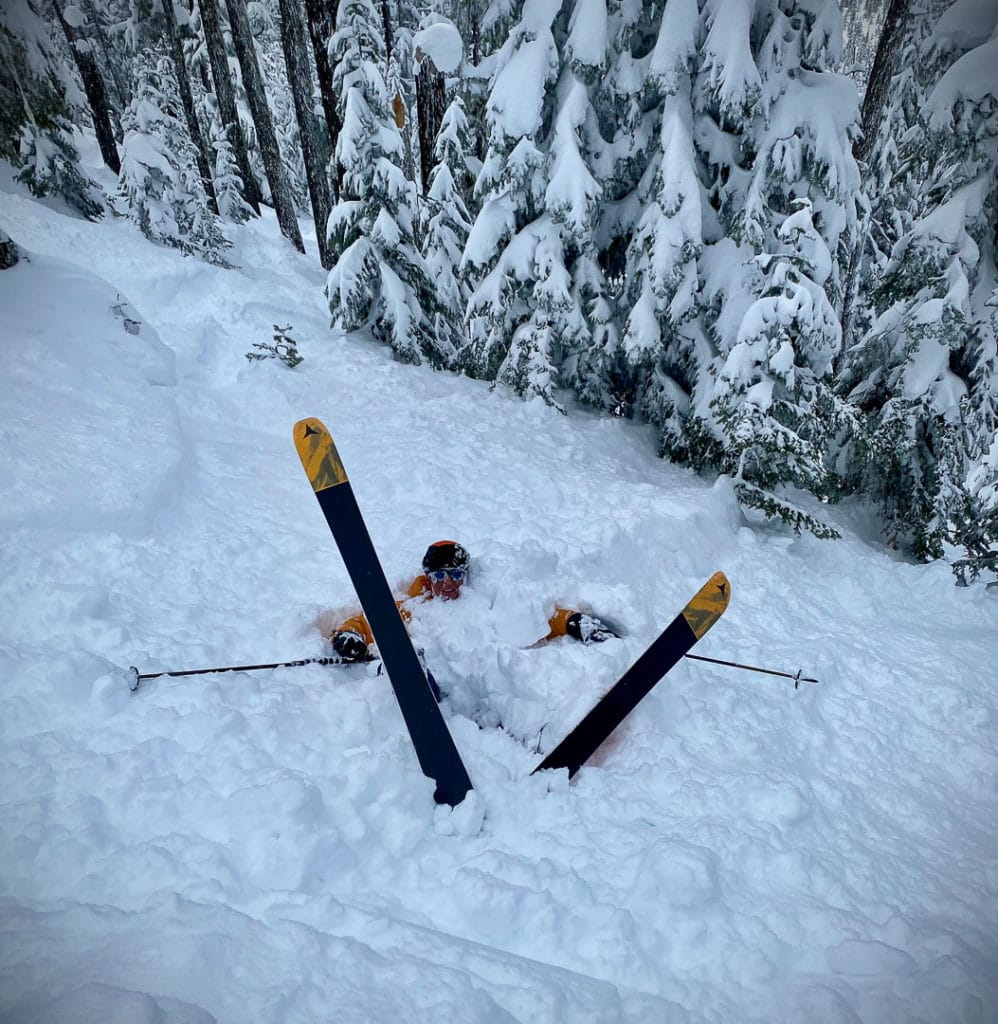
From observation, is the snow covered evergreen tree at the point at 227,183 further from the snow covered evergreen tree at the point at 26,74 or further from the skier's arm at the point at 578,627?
the skier's arm at the point at 578,627

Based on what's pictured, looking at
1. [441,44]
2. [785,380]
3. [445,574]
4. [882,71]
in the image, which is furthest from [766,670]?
[882,71]

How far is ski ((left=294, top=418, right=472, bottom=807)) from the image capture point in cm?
312

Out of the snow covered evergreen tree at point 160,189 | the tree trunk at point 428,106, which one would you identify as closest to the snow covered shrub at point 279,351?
the tree trunk at point 428,106

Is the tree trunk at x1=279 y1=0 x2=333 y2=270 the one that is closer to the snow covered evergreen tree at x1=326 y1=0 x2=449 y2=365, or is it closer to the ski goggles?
the snow covered evergreen tree at x1=326 y1=0 x2=449 y2=365

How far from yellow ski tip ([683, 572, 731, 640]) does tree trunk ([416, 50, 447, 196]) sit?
11022 millimetres

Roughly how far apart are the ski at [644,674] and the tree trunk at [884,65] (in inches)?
453

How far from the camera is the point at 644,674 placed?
3887 millimetres

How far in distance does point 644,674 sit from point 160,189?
16.0 m

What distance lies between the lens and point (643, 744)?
444cm

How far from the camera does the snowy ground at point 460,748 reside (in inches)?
107

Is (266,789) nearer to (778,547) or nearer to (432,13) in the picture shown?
(778,547)

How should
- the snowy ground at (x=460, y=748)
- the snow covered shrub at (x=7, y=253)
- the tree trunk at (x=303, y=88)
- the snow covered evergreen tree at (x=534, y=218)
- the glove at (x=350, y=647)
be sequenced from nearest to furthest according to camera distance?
1. the snowy ground at (x=460, y=748)
2. the glove at (x=350, y=647)
3. the snow covered shrub at (x=7, y=253)
4. the snow covered evergreen tree at (x=534, y=218)
5. the tree trunk at (x=303, y=88)

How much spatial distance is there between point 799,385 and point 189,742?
333 inches

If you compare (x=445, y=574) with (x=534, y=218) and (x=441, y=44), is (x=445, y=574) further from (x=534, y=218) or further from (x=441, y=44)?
(x=441, y=44)
